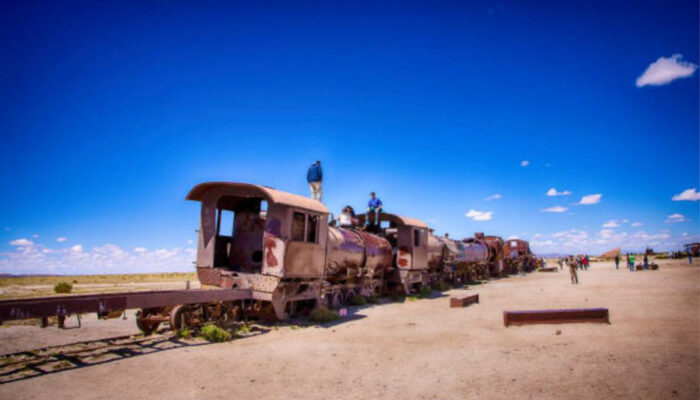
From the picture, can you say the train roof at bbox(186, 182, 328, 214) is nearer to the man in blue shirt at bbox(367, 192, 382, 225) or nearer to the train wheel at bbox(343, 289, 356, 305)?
the train wheel at bbox(343, 289, 356, 305)

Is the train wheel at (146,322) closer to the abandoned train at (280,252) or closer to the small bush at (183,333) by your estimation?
the small bush at (183,333)

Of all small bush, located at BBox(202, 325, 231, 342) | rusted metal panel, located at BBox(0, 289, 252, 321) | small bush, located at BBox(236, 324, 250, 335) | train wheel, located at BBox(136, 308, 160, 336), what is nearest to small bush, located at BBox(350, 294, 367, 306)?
small bush, located at BBox(236, 324, 250, 335)

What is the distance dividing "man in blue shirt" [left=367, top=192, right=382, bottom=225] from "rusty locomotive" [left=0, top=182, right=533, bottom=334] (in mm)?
1651

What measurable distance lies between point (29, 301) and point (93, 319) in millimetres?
7099

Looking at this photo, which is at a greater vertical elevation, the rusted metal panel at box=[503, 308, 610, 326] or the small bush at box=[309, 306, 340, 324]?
the rusted metal panel at box=[503, 308, 610, 326]

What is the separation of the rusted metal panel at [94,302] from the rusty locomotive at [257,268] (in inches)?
0.5

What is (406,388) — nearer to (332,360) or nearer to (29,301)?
(332,360)

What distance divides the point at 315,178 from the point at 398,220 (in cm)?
500

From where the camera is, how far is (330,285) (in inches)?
507

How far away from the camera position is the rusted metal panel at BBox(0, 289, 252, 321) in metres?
5.25

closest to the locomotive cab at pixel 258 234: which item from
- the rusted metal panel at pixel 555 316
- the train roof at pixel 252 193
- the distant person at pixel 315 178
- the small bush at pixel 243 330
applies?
the train roof at pixel 252 193

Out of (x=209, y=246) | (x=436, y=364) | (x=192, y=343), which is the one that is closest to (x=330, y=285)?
(x=209, y=246)

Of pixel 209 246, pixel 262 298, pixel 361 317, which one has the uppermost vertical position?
pixel 209 246

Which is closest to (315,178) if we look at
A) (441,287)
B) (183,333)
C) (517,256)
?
(183,333)
